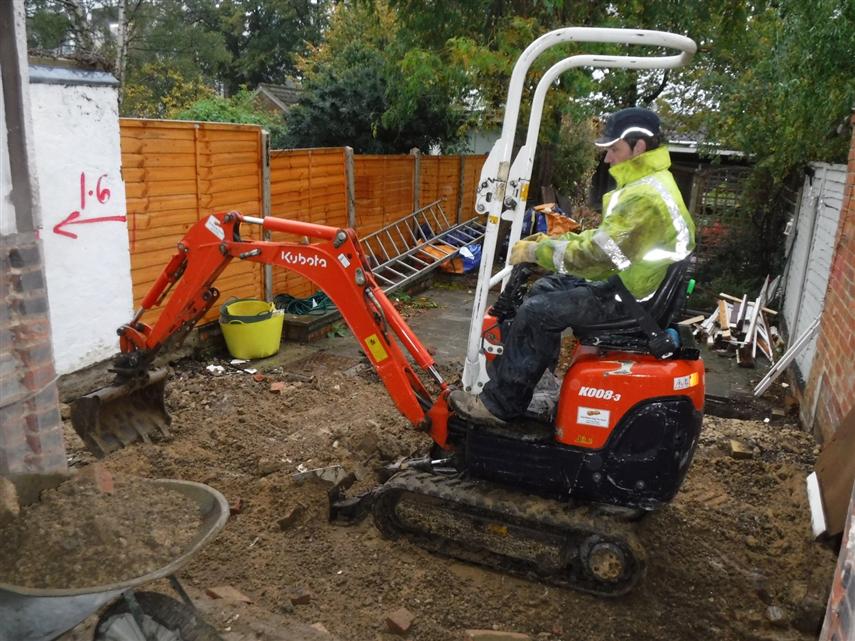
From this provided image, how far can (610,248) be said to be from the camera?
328cm

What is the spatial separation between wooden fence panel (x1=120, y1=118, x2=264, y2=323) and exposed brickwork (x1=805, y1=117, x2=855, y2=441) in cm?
581

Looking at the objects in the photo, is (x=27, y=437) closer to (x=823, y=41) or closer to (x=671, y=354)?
(x=671, y=354)

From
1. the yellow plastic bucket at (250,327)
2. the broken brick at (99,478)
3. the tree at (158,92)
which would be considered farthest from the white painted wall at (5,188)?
the tree at (158,92)

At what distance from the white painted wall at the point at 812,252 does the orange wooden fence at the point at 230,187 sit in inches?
230

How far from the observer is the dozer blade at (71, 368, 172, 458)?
4594 mm

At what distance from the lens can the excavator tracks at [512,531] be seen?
11.9ft

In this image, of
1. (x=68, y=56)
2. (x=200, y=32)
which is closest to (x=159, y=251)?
(x=68, y=56)

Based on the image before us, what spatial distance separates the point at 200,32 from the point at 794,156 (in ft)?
84.2

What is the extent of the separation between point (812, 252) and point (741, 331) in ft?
4.18

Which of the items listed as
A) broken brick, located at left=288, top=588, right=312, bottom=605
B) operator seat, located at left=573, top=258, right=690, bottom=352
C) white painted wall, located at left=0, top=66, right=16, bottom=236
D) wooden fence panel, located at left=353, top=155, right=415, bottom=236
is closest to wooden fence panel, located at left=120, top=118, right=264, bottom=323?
wooden fence panel, located at left=353, top=155, right=415, bottom=236

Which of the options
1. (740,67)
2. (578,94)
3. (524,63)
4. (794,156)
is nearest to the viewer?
(524,63)

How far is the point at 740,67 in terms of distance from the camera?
584 inches

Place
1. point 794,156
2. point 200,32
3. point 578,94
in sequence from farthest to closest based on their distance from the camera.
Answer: point 200,32, point 578,94, point 794,156

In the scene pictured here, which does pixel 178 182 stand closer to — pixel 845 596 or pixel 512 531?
pixel 512 531
